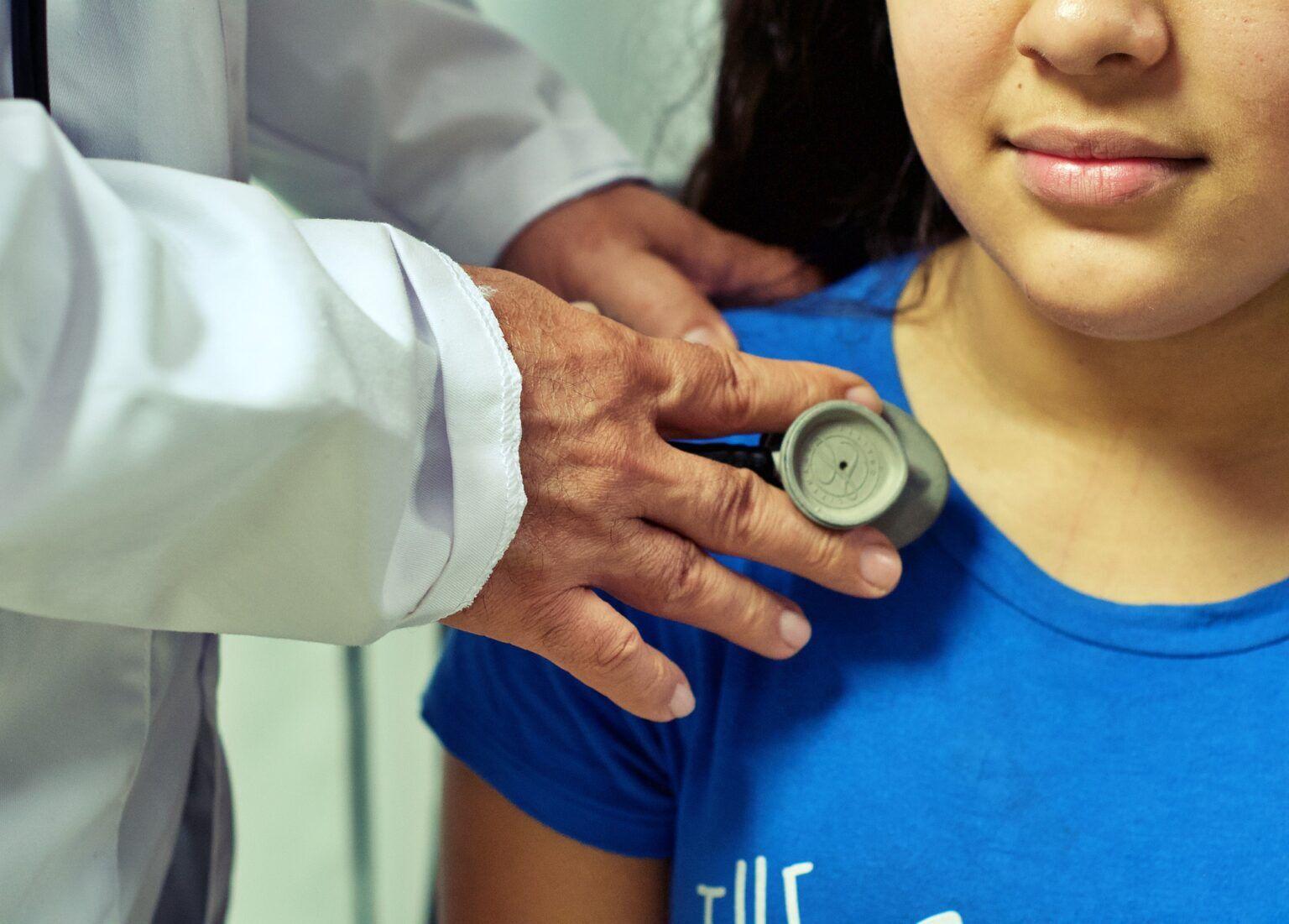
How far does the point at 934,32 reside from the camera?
802 mm

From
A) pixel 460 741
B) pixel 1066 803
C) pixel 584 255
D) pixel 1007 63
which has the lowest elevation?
pixel 460 741

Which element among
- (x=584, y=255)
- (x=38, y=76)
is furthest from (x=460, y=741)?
(x=38, y=76)

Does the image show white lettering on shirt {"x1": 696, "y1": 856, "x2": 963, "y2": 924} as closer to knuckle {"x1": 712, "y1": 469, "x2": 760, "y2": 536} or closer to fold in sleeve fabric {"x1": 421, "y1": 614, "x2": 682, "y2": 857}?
fold in sleeve fabric {"x1": 421, "y1": 614, "x2": 682, "y2": 857}

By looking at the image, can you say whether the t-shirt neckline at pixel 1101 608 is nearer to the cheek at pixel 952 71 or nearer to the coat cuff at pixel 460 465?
the cheek at pixel 952 71

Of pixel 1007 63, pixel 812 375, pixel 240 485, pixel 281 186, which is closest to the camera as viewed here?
pixel 240 485

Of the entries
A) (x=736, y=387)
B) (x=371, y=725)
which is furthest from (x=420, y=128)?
(x=371, y=725)

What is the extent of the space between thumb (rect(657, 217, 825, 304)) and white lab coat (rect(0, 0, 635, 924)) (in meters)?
0.42

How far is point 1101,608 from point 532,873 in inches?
18.0

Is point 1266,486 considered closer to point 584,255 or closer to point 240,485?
point 584,255

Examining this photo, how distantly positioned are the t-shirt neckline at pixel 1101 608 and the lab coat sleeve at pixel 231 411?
346mm

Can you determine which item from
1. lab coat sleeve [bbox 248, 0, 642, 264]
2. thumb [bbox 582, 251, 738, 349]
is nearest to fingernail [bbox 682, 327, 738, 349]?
thumb [bbox 582, 251, 738, 349]

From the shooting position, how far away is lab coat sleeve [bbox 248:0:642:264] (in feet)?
3.64

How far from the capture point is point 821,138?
3.89 feet

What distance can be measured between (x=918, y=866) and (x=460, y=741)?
35 centimetres
